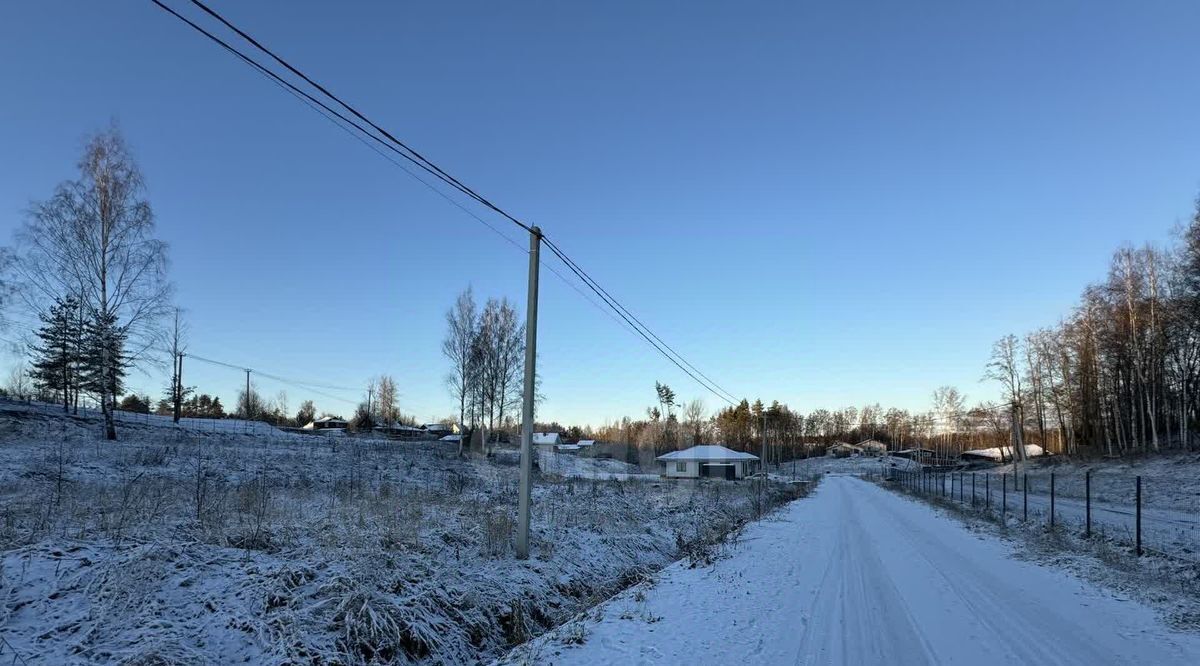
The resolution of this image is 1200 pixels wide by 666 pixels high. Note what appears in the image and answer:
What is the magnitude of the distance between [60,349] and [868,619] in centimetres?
5289

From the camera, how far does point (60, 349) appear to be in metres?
40.8

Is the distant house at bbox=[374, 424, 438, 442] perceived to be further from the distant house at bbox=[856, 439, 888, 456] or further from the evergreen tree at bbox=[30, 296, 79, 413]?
the distant house at bbox=[856, 439, 888, 456]

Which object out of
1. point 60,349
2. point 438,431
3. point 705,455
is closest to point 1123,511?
point 705,455

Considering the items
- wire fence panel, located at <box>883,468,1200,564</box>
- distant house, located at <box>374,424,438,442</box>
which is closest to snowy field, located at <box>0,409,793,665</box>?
wire fence panel, located at <box>883,468,1200,564</box>

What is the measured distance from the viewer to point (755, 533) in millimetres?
16031

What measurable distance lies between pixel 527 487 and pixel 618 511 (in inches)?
301

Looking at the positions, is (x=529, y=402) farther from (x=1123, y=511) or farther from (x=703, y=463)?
(x=703, y=463)

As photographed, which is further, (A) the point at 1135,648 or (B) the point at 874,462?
(B) the point at 874,462

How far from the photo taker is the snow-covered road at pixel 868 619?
591 cm

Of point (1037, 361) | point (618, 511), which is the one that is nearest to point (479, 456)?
point (618, 511)

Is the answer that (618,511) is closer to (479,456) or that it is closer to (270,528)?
(270,528)

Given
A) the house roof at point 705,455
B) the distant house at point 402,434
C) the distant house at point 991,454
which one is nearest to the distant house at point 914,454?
the distant house at point 991,454

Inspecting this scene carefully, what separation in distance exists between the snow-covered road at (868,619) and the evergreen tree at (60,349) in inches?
1097

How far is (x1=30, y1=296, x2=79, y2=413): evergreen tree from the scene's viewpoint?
26469 mm
